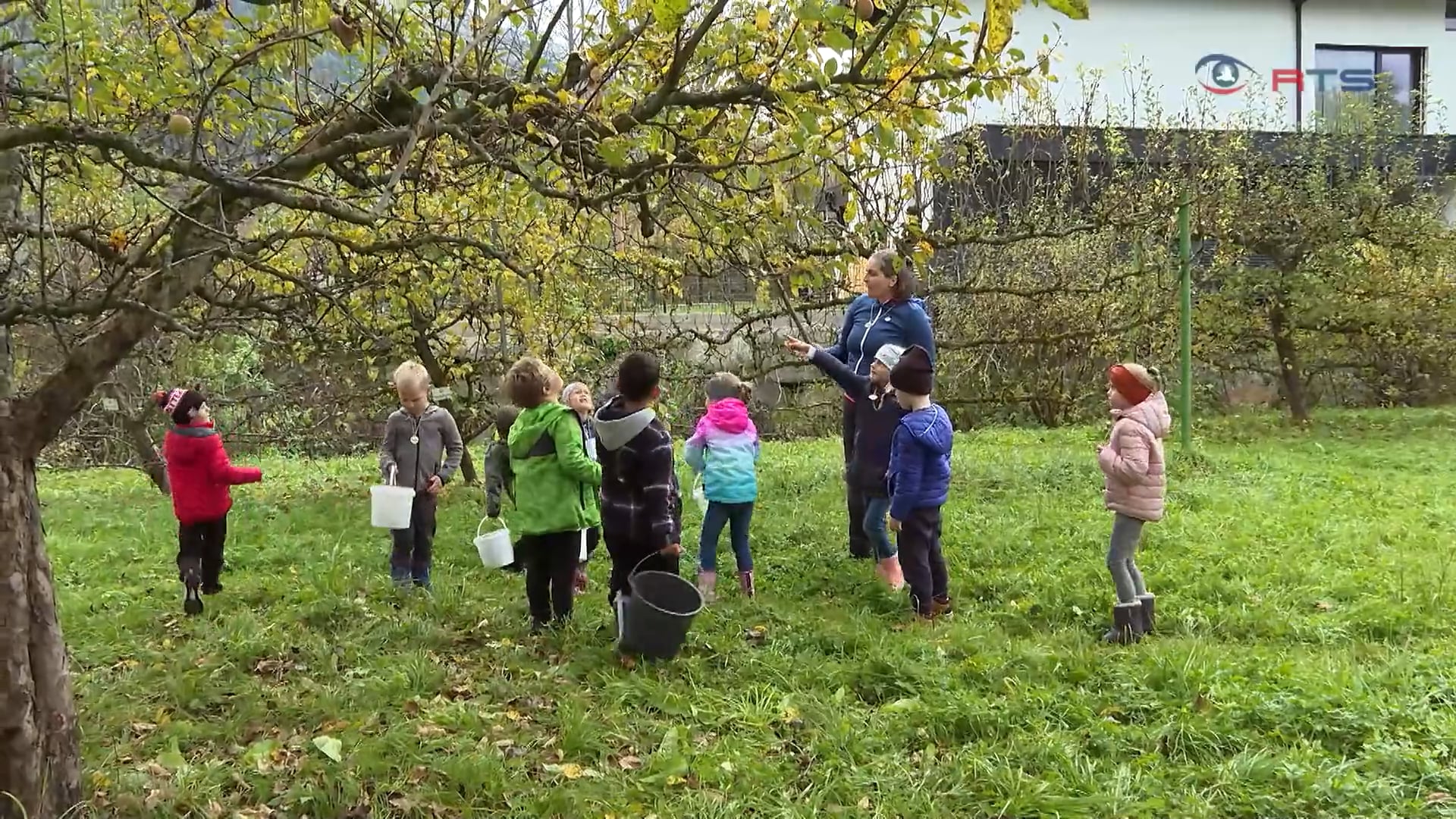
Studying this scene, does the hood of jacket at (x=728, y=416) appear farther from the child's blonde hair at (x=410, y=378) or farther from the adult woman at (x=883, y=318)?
the child's blonde hair at (x=410, y=378)

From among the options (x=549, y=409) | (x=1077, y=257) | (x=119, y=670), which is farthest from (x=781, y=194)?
(x=1077, y=257)

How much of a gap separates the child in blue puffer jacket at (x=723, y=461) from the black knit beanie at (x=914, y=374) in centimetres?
85

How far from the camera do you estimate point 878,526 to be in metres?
5.23

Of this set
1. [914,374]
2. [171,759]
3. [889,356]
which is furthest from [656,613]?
[889,356]

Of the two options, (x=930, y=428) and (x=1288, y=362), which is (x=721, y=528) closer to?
(x=930, y=428)

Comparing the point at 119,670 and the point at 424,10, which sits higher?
the point at 424,10

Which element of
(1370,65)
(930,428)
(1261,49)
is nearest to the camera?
(930,428)

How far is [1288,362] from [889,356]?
9692 mm

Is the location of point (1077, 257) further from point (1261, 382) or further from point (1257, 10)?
point (1257, 10)

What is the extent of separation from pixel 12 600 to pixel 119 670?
1.96 meters

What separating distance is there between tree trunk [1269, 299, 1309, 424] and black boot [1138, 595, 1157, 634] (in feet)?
29.8

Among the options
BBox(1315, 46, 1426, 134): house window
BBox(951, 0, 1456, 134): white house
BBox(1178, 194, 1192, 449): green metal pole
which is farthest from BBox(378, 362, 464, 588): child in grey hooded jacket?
BBox(1315, 46, 1426, 134): house window

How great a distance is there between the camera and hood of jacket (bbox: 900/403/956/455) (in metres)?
4.66

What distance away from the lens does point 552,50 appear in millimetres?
4098
